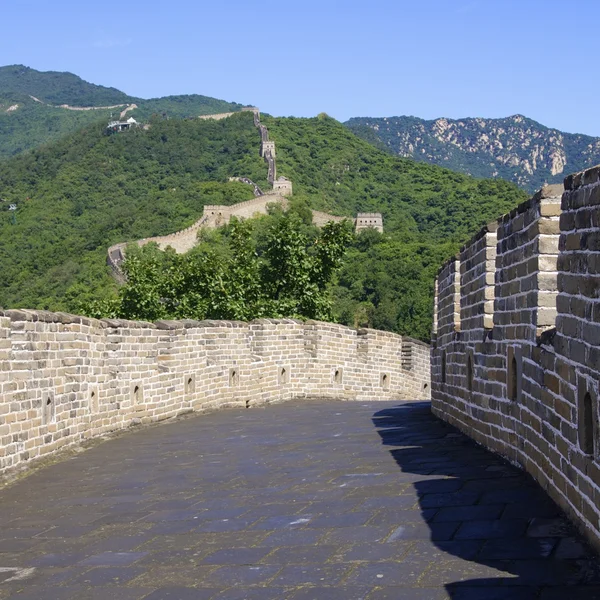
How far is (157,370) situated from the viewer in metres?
12.7

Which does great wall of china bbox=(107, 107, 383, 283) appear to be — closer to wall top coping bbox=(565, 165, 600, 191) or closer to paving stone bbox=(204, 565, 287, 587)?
wall top coping bbox=(565, 165, 600, 191)

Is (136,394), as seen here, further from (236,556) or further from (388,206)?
(388,206)

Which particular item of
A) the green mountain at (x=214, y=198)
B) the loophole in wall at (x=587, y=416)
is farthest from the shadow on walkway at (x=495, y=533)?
the green mountain at (x=214, y=198)

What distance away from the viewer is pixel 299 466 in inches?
303

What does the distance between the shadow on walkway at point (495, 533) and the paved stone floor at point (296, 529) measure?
0.5 inches

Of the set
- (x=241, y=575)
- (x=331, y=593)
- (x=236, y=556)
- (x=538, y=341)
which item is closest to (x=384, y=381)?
(x=538, y=341)

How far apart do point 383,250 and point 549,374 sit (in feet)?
251

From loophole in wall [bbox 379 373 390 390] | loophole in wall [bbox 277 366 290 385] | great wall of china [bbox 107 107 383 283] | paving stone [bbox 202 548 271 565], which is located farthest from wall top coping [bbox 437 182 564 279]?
great wall of china [bbox 107 107 383 283]


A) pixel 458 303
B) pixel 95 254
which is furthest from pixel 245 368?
pixel 95 254

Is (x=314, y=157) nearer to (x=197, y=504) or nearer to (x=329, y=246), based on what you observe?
(x=329, y=246)

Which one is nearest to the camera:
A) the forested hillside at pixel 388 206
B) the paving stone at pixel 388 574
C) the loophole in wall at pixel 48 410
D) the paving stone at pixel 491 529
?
the paving stone at pixel 388 574

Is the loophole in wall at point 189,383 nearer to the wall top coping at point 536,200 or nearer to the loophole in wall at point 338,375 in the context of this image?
the loophole in wall at point 338,375

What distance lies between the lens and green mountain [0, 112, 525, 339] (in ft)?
237

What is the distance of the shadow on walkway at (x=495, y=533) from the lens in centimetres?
407
